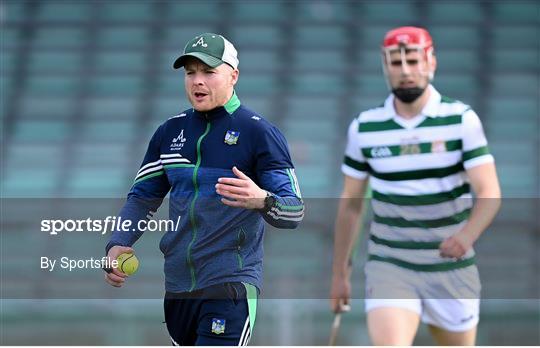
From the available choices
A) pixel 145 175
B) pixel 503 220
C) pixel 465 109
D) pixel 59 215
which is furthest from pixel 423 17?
pixel 145 175

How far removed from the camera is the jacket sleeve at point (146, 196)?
3471 millimetres

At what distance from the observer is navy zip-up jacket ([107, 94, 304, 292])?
3.29 meters

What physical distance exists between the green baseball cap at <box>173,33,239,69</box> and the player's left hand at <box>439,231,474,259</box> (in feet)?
3.28

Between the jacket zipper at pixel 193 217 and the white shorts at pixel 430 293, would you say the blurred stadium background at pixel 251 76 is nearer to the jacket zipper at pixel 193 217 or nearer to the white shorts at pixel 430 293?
the white shorts at pixel 430 293

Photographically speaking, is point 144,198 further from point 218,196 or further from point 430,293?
point 430,293

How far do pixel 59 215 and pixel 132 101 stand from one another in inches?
137

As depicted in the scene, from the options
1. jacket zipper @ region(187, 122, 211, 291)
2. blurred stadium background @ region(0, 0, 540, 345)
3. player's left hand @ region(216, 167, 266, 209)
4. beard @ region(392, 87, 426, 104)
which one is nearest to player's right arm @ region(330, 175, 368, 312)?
beard @ region(392, 87, 426, 104)

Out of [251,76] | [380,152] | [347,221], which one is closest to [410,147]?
[380,152]

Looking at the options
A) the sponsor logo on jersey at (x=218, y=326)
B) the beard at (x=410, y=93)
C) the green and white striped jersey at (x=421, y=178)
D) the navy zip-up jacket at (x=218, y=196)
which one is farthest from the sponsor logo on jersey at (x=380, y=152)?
the sponsor logo on jersey at (x=218, y=326)

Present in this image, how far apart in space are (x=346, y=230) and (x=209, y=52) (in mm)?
989

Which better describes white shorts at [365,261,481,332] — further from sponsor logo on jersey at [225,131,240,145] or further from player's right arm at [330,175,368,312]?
sponsor logo on jersey at [225,131,240,145]

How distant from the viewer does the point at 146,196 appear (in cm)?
351

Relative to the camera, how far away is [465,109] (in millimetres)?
3967

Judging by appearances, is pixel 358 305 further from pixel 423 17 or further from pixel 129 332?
pixel 423 17
